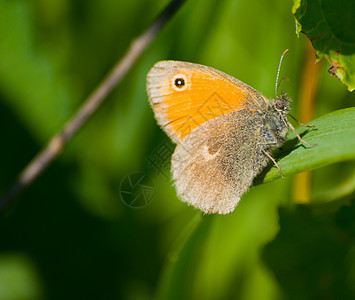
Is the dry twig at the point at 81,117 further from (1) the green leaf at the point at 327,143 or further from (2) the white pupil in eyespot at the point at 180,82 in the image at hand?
(1) the green leaf at the point at 327,143

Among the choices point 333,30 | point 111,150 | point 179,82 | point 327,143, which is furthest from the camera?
point 111,150

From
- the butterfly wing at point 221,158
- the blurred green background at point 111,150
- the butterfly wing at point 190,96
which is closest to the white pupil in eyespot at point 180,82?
the butterfly wing at point 190,96

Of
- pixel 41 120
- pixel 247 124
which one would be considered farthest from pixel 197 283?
pixel 41 120

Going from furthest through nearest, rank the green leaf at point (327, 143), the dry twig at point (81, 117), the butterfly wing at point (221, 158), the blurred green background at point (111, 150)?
1. the blurred green background at point (111, 150)
2. the dry twig at point (81, 117)
3. the butterfly wing at point (221, 158)
4. the green leaf at point (327, 143)

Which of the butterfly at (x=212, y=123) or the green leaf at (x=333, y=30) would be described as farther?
the butterfly at (x=212, y=123)

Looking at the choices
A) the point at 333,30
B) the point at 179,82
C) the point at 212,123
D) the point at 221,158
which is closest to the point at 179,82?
the point at 179,82

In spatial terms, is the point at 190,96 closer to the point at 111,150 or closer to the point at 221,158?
the point at 221,158
